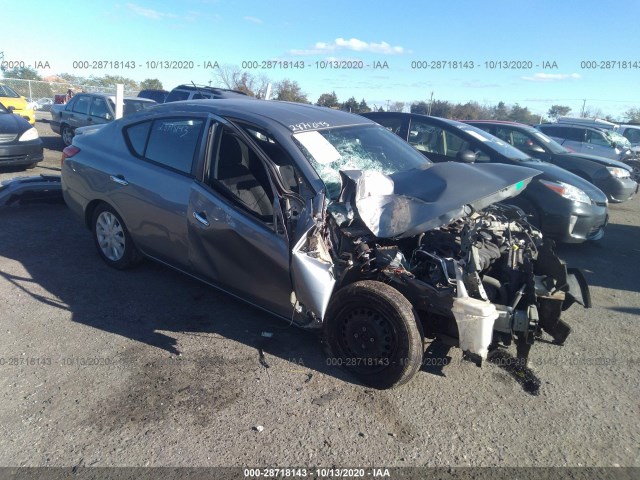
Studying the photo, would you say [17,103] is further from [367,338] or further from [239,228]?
[367,338]

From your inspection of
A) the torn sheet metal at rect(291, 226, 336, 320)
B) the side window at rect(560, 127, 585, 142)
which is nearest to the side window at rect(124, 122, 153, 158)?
the torn sheet metal at rect(291, 226, 336, 320)

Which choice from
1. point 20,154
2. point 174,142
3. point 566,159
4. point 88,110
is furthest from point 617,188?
point 88,110

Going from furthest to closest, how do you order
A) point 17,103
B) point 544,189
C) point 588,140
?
point 17,103
point 588,140
point 544,189

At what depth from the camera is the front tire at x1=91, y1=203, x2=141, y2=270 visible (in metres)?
4.66

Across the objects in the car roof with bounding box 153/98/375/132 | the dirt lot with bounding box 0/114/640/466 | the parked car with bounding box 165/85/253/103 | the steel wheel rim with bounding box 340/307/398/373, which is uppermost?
the parked car with bounding box 165/85/253/103

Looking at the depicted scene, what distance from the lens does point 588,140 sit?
14609 mm

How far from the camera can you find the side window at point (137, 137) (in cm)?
445

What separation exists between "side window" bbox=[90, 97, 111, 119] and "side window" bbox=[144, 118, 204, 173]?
29.0 ft

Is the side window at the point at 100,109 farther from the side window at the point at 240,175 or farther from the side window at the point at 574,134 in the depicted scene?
the side window at the point at 574,134

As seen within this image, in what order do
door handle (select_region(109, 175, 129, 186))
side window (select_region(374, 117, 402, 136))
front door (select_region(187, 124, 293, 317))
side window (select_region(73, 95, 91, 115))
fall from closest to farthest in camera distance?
1. front door (select_region(187, 124, 293, 317))
2. door handle (select_region(109, 175, 129, 186))
3. side window (select_region(374, 117, 402, 136))
4. side window (select_region(73, 95, 91, 115))

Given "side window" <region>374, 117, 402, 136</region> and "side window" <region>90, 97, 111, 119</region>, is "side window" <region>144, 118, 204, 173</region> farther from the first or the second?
"side window" <region>90, 97, 111, 119</region>

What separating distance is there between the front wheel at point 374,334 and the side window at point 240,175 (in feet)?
3.11

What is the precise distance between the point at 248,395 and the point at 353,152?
80.5 inches

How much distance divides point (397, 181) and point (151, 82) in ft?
133
